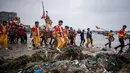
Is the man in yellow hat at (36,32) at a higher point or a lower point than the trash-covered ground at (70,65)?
higher

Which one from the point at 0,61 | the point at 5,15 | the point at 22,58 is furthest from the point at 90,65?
the point at 5,15

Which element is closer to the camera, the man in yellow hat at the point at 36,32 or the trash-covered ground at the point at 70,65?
the trash-covered ground at the point at 70,65

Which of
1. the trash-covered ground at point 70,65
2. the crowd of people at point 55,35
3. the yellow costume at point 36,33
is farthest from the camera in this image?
the yellow costume at point 36,33

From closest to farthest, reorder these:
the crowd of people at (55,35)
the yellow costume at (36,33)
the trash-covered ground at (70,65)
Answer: the trash-covered ground at (70,65) → the crowd of people at (55,35) → the yellow costume at (36,33)

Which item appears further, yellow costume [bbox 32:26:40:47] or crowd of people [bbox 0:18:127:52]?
yellow costume [bbox 32:26:40:47]

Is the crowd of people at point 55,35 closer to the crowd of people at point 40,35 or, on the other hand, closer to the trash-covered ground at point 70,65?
the crowd of people at point 40,35

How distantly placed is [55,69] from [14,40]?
11612mm

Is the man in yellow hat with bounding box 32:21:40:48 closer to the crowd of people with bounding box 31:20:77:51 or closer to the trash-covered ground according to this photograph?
the crowd of people with bounding box 31:20:77:51

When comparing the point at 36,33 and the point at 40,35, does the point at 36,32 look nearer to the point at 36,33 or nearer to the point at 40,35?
the point at 36,33

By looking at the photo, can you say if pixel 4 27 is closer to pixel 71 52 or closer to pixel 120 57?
pixel 71 52

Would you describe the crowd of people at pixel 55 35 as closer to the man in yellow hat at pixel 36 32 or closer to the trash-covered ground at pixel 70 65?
the man in yellow hat at pixel 36 32

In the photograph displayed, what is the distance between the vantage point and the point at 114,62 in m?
6.27

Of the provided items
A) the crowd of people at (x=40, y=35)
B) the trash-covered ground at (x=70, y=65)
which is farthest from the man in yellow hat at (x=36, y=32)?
the trash-covered ground at (x=70, y=65)

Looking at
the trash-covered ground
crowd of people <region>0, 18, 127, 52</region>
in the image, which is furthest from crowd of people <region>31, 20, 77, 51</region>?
the trash-covered ground
